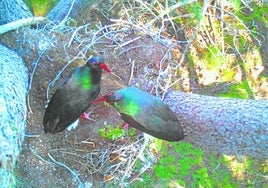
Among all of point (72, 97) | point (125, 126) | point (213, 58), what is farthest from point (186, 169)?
point (72, 97)

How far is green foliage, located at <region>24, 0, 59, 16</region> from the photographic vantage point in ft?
13.8

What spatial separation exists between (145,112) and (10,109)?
0.81 meters

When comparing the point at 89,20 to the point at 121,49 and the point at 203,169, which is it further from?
the point at 203,169

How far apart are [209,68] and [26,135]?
2.34 m

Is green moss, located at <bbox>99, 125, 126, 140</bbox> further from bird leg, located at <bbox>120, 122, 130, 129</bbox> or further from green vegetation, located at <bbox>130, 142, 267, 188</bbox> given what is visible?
green vegetation, located at <bbox>130, 142, 267, 188</bbox>

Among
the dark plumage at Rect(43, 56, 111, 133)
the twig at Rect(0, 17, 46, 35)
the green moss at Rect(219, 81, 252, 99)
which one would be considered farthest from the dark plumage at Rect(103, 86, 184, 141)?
the green moss at Rect(219, 81, 252, 99)

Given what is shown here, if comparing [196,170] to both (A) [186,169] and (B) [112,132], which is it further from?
(B) [112,132]

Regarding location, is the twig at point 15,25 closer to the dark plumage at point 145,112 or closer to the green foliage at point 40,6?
the dark plumage at point 145,112

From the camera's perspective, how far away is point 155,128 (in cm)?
273

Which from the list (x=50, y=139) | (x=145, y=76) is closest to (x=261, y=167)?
(x=145, y=76)

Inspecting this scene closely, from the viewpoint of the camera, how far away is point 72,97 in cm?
270

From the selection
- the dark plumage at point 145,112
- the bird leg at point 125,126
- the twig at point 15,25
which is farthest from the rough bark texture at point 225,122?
the twig at point 15,25

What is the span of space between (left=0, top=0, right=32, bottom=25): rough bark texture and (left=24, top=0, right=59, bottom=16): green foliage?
2.63ft

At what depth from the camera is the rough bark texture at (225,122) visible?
2688 mm
